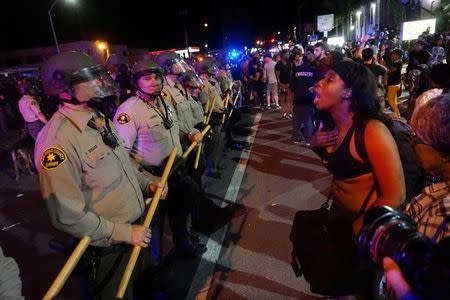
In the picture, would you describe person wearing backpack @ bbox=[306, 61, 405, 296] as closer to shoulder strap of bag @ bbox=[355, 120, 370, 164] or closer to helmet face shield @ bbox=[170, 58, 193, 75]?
shoulder strap of bag @ bbox=[355, 120, 370, 164]

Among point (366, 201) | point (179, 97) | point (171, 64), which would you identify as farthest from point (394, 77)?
point (366, 201)

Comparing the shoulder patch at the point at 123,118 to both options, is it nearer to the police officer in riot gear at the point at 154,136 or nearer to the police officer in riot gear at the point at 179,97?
the police officer in riot gear at the point at 154,136

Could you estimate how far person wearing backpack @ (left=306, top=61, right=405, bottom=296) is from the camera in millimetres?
2295

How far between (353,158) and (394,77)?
8.71 metres

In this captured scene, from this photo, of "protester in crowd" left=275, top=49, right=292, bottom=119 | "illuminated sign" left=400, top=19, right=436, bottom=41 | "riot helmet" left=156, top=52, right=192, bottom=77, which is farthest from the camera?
"illuminated sign" left=400, top=19, right=436, bottom=41

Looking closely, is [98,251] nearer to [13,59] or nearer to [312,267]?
[312,267]

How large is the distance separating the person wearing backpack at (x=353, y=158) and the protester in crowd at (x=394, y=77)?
8.17m

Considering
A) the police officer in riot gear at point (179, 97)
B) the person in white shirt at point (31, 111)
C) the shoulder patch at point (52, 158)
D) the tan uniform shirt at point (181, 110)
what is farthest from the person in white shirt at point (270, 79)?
the shoulder patch at point (52, 158)

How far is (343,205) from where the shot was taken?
2639 millimetres

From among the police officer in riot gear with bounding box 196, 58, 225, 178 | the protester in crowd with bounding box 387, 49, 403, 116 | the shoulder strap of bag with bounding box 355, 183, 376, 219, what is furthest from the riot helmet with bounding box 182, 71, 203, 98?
the protester in crowd with bounding box 387, 49, 403, 116

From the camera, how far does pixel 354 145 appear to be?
2.42 m

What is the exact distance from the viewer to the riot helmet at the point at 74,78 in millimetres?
2611

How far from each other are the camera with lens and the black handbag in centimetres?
103

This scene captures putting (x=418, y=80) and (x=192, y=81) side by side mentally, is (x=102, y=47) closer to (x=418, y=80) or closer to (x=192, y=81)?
(x=192, y=81)
